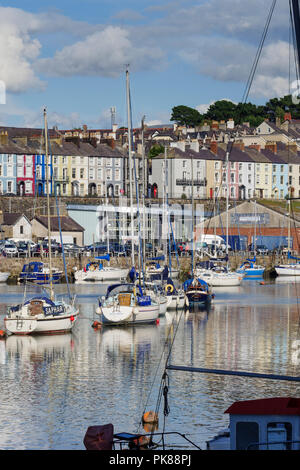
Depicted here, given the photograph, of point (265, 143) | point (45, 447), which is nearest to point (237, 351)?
point (45, 447)

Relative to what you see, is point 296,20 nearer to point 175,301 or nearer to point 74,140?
point 175,301

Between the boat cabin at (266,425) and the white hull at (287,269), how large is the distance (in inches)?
2581

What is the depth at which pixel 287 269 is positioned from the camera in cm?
8256

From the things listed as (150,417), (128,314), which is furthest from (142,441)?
(128,314)

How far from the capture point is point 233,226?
324 feet

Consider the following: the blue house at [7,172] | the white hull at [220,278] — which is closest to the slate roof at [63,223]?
the blue house at [7,172]

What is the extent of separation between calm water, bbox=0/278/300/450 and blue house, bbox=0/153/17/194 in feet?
188

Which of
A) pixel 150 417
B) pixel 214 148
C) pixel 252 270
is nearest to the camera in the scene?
pixel 150 417

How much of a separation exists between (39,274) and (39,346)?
33.3m

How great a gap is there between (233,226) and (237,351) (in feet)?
202

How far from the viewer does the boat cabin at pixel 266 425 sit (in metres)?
16.3

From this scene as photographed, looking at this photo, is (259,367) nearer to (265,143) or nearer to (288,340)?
(288,340)

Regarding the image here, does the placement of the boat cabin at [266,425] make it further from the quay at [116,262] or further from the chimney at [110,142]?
the chimney at [110,142]

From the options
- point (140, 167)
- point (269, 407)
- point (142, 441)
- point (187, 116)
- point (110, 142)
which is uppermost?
point (187, 116)
